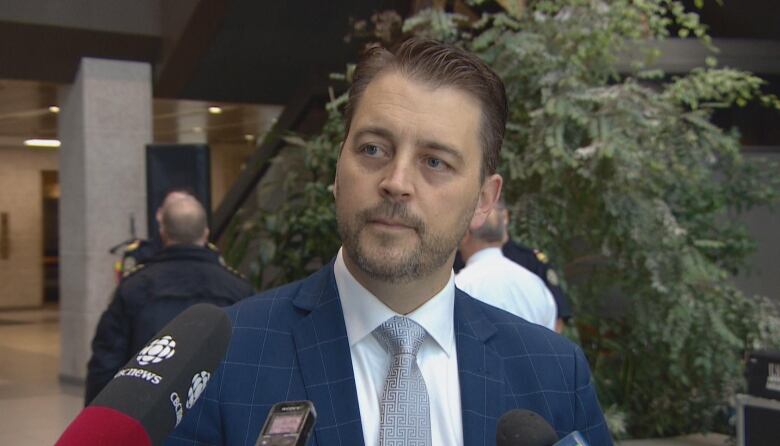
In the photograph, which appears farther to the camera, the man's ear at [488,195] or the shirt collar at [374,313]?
the man's ear at [488,195]

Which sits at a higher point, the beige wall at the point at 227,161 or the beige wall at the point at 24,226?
the beige wall at the point at 227,161

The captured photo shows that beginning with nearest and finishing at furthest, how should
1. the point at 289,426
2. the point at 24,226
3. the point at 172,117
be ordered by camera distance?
the point at 289,426 → the point at 172,117 → the point at 24,226

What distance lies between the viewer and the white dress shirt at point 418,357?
1537 millimetres

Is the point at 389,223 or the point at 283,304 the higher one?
the point at 389,223

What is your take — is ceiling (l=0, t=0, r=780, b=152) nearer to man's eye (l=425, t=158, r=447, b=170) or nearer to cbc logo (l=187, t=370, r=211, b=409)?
man's eye (l=425, t=158, r=447, b=170)

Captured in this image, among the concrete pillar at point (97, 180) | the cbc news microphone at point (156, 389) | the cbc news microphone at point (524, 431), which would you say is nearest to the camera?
the cbc news microphone at point (156, 389)

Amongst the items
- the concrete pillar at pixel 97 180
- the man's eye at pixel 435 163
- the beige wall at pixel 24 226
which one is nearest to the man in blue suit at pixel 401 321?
the man's eye at pixel 435 163

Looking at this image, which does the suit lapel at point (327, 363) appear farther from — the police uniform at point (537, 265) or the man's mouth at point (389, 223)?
the police uniform at point (537, 265)

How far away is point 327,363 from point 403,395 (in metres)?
0.12

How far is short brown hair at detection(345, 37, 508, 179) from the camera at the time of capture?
1592 millimetres

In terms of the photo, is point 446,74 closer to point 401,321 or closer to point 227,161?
point 401,321

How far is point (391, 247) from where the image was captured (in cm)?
151

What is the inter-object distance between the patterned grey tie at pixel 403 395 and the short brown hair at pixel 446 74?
296mm

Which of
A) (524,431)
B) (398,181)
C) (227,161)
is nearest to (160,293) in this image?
(398,181)
